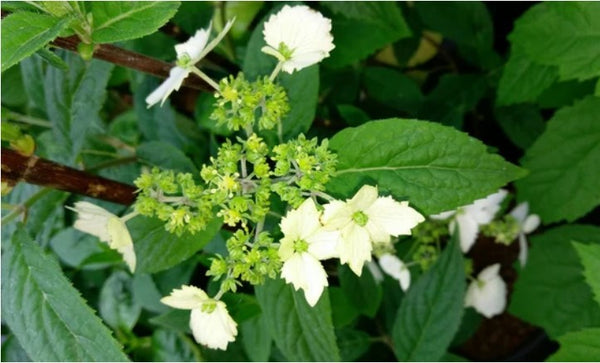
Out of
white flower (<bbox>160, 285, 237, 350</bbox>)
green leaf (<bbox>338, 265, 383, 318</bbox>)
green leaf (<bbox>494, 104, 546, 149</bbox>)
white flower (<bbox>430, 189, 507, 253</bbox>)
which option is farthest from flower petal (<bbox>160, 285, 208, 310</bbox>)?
green leaf (<bbox>494, 104, 546, 149</bbox>)

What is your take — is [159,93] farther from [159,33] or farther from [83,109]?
[159,33]

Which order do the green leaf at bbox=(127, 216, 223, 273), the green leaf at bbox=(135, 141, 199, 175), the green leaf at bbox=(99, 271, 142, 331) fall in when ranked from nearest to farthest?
1. the green leaf at bbox=(127, 216, 223, 273)
2. the green leaf at bbox=(135, 141, 199, 175)
3. the green leaf at bbox=(99, 271, 142, 331)

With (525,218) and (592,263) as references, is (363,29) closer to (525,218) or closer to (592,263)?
(525,218)

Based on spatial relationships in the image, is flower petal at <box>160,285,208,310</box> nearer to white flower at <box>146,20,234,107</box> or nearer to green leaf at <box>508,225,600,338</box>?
white flower at <box>146,20,234,107</box>

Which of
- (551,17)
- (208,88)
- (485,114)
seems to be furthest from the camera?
(485,114)

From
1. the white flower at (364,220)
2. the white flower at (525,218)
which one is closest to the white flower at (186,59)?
the white flower at (364,220)

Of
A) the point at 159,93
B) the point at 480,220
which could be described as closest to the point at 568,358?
the point at 480,220
